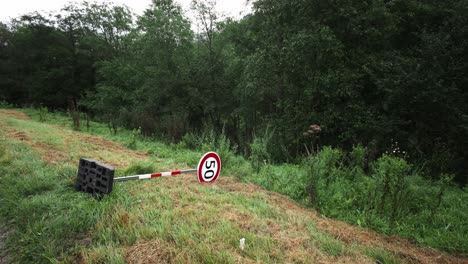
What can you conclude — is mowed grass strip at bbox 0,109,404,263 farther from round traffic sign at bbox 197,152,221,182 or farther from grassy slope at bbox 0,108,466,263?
round traffic sign at bbox 197,152,221,182

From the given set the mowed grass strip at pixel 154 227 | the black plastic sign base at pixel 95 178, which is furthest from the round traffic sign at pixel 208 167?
the black plastic sign base at pixel 95 178

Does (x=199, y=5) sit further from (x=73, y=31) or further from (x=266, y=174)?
(x=73, y=31)

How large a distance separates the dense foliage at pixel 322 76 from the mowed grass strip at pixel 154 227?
305 cm

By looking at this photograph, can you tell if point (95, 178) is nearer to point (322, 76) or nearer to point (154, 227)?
point (154, 227)

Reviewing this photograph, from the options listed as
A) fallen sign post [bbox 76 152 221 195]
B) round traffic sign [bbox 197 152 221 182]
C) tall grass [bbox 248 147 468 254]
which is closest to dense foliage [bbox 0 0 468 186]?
tall grass [bbox 248 147 468 254]

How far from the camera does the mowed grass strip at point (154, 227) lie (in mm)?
2244

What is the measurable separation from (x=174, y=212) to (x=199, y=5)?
13.7 meters

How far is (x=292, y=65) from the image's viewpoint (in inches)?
362

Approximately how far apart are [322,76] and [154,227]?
7718 millimetres

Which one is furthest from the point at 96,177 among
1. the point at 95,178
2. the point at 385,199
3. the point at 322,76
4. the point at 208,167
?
the point at 322,76

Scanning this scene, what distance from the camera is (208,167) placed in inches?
155

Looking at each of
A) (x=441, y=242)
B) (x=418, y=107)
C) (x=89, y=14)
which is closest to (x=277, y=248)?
(x=441, y=242)

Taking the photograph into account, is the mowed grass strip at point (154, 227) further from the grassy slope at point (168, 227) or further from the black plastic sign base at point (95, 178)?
the black plastic sign base at point (95, 178)

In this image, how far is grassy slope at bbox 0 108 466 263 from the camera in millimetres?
2266
